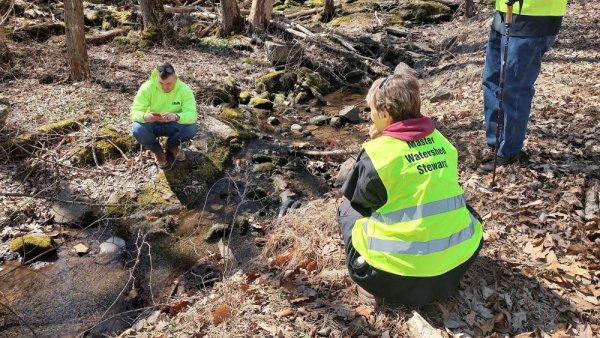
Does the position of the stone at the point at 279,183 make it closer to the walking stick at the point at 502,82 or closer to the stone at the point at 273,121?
the stone at the point at 273,121

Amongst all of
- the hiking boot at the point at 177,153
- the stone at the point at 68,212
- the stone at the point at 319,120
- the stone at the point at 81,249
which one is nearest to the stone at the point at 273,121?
the stone at the point at 319,120

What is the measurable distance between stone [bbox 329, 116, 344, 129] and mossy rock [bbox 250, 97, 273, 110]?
141 centimetres

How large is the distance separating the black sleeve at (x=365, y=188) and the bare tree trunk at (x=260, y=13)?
10.9 m

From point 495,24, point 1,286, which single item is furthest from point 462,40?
point 1,286

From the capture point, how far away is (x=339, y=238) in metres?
4.36

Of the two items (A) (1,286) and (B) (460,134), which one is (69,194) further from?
(B) (460,134)

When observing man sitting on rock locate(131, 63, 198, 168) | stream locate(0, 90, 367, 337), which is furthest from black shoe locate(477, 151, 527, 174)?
man sitting on rock locate(131, 63, 198, 168)

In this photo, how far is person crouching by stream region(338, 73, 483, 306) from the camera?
2.85 metres

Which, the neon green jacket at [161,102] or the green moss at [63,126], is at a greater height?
the neon green jacket at [161,102]

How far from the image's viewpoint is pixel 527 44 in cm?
446

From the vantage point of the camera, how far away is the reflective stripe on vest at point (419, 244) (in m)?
2.90

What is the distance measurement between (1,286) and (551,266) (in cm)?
506

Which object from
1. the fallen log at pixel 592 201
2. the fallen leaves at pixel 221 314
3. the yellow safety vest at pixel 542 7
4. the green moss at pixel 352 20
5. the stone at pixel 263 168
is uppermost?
the yellow safety vest at pixel 542 7

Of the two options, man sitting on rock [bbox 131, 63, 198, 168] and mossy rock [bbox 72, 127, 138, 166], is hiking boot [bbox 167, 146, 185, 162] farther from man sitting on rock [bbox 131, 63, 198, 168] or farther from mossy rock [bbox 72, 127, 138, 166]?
mossy rock [bbox 72, 127, 138, 166]
